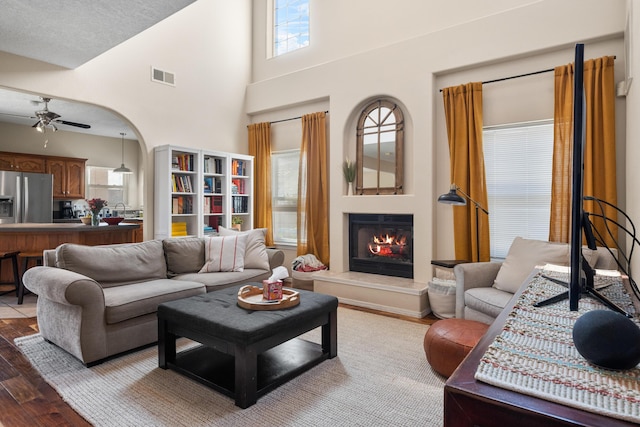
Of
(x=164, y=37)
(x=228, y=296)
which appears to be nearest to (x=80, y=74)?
(x=164, y=37)

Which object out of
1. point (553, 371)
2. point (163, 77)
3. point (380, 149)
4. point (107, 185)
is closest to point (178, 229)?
point (163, 77)

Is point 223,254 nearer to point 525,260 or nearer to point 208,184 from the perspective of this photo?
point 208,184

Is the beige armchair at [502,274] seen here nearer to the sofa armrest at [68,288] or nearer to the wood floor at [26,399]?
the wood floor at [26,399]

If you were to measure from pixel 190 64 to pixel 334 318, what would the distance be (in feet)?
14.2

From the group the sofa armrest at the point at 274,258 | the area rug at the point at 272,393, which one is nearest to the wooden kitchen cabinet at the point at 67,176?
the area rug at the point at 272,393

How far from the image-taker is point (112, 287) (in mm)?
3232

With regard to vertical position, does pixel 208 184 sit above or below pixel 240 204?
above

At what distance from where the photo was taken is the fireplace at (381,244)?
4625mm

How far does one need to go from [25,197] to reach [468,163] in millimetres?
8033

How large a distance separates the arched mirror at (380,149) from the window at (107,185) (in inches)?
271

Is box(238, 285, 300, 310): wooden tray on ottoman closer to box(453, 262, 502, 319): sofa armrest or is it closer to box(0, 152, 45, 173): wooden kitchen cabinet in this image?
box(453, 262, 502, 319): sofa armrest

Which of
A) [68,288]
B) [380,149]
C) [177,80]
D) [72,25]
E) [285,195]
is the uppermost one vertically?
[177,80]

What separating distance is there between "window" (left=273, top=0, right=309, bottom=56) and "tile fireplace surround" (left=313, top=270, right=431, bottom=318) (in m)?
3.57

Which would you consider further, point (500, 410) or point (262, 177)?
point (262, 177)
